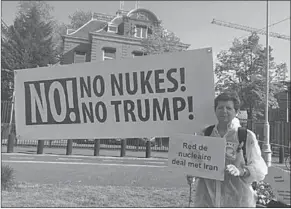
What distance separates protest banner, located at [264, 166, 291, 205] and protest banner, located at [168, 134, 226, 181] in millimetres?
2419

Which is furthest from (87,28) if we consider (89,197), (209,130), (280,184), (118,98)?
(209,130)

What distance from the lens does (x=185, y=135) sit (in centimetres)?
201

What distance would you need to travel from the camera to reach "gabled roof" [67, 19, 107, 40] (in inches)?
1162

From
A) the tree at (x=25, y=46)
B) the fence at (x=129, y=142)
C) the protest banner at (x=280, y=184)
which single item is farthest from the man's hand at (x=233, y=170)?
the tree at (x=25, y=46)

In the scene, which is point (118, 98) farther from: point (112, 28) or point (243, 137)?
point (112, 28)

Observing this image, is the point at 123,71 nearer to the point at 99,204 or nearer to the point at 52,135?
the point at 52,135

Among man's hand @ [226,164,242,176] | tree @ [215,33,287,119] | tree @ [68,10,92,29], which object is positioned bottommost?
man's hand @ [226,164,242,176]

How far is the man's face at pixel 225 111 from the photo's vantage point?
6.29ft

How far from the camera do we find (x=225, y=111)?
1.91m

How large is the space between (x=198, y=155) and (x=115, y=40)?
86.3 feet

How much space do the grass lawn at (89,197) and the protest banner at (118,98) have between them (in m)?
2.29

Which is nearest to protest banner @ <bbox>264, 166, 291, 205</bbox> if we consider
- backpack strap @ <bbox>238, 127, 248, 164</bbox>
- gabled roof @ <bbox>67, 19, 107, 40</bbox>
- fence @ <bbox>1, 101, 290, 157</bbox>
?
backpack strap @ <bbox>238, 127, 248, 164</bbox>

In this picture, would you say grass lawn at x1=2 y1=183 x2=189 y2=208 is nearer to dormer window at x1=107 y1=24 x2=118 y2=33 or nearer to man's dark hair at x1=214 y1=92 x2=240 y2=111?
man's dark hair at x1=214 y1=92 x2=240 y2=111

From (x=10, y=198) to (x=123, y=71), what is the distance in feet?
11.3
